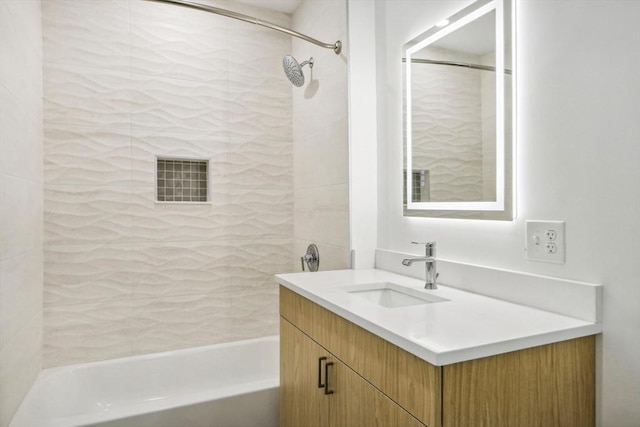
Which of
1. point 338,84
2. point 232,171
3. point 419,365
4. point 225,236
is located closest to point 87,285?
point 225,236

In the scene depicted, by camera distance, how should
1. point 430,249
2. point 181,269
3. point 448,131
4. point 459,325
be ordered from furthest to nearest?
point 181,269, point 448,131, point 430,249, point 459,325

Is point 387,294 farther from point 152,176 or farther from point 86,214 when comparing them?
point 86,214

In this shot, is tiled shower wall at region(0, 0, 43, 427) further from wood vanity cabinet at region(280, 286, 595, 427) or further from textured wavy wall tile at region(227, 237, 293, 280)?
wood vanity cabinet at region(280, 286, 595, 427)

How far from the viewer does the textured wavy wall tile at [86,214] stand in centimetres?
219

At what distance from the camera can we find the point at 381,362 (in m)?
1.06

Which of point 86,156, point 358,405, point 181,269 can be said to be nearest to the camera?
point 358,405

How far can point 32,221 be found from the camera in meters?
1.94

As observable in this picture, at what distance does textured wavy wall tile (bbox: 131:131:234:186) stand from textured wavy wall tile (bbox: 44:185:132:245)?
150 millimetres

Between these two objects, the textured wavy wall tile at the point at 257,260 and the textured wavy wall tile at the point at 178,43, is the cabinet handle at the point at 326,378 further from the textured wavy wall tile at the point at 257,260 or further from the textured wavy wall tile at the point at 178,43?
the textured wavy wall tile at the point at 178,43

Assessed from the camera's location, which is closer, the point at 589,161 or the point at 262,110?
the point at 589,161

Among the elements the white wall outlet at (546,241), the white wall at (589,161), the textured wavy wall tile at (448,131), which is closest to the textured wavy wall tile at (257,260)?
the textured wavy wall tile at (448,131)

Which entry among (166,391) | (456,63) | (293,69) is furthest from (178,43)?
(166,391)

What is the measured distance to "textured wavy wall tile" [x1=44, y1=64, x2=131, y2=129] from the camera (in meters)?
2.18

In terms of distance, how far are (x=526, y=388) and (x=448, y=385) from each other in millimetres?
232
